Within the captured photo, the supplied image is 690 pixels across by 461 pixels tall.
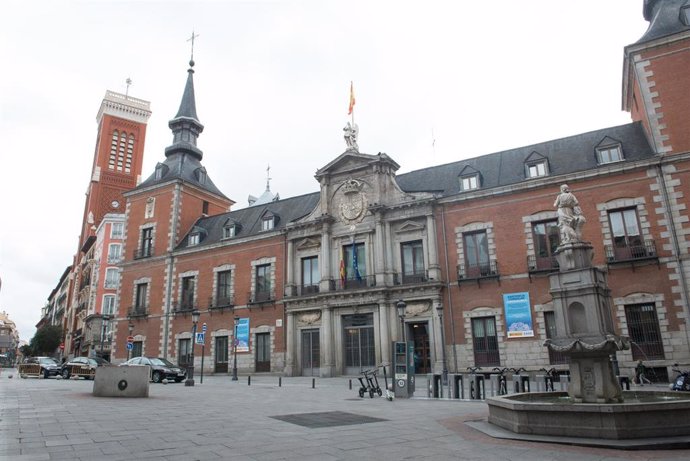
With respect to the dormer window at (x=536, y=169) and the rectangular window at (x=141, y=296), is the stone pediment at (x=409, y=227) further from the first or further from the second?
the rectangular window at (x=141, y=296)

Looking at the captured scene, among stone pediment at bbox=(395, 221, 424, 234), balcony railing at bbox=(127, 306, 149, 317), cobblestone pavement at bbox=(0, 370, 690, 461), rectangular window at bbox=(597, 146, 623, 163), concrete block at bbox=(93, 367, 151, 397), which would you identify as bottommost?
cobblestone pavement at bbox=(0, 370, 690, 461)

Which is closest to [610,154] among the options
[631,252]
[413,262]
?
[631,252]

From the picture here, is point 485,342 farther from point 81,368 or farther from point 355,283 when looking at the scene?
point 81,368

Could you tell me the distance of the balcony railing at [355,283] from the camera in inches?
1105

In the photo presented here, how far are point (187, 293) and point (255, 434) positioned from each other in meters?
30.7

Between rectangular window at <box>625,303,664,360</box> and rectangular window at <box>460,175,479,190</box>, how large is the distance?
9.81m

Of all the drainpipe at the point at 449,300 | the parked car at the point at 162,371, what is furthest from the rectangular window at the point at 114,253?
the drainpipe at the point at 449,300

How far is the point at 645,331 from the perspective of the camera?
70.6 ft

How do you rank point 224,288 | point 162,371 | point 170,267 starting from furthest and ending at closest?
point 170,267, point 224,288, point 162,371

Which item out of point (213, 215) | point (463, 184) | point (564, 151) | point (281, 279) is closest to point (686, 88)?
point (564, 151)

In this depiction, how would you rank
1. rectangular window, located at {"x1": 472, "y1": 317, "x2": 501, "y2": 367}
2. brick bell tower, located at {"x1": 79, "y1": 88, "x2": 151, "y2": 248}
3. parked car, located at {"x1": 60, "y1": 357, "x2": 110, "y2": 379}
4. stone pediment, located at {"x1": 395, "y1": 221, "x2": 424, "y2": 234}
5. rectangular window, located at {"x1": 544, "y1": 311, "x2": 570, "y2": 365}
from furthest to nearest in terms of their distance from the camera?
brick bell tower, located at {"x1": 79, "y1": 88, "x2": 151, "y2": 248} < parked car, located at {"x1": 60, "y1": 357, "x2": 110, "y2": 379} < stone pediment, located at {"x1": 395, "y1": 221, "x2": 424, "y2": 234} < rectangular window, located at {"x1": 472, "y1": 317, "x2": 501, "y2": 367} < rectangular window, located at {"x1": 544, "y1": 311, "x2": 570, "y2": 365}

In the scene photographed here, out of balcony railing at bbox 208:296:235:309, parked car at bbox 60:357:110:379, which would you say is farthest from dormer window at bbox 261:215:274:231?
→ parked car at bbox 60:357:110:379

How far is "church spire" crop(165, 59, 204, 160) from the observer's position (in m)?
43.8

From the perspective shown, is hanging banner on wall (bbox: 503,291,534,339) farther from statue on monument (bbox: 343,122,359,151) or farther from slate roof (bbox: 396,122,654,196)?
statue on monument (bbox: 343,122,359,151)
